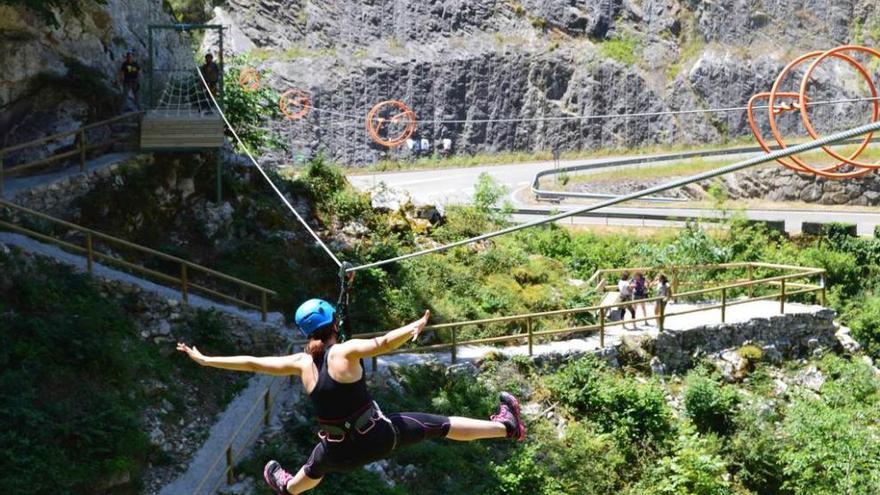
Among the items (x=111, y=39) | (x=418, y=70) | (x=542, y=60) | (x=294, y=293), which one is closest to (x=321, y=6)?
(x=418, y=70)

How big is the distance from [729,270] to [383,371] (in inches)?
452

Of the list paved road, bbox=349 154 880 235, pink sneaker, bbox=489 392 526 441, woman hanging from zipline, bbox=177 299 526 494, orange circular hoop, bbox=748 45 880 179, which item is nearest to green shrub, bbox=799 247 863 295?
paved road, bbox=349 154 880 235

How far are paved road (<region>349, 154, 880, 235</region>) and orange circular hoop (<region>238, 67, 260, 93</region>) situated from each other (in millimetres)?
3211

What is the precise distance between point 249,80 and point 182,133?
632 centimetres

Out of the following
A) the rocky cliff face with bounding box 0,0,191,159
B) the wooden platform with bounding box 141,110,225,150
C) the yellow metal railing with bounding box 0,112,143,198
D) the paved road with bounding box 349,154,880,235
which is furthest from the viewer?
the paved road with bounding box 349,154,880,235

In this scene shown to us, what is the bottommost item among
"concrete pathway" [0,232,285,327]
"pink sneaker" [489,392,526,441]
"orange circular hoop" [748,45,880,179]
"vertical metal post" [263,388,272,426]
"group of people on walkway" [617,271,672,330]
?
"vertical metal post" [263,388,272,426]

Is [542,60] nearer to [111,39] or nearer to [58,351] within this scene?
[111,39]

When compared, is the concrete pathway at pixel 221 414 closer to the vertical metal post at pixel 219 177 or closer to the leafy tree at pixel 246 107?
the vertical metal post at pixel 219 177

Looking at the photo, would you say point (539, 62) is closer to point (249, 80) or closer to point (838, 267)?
point (838, 267)

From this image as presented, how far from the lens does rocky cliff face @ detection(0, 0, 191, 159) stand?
20000mm

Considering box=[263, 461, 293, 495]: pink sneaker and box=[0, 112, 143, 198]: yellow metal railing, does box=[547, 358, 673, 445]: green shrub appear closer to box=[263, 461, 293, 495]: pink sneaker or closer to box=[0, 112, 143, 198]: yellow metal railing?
box=[0, 112, 143, 198]: yellow metal railing

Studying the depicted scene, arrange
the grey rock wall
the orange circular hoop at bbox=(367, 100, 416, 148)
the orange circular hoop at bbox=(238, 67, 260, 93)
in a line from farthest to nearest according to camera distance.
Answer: the orange circular hoop at bbox=(367, 100, 416, 148)
the grey rock wall
the orange circular hoop at bbox=(238, 67, 260, 93)

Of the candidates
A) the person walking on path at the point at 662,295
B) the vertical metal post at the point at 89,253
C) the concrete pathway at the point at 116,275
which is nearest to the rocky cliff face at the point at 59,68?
the concrete pathway at the point at 116,275

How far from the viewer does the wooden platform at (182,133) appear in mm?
20516
